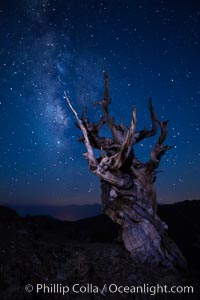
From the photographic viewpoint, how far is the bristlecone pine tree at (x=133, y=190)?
760cm

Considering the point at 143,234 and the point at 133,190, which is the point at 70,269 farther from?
the point at 133,190

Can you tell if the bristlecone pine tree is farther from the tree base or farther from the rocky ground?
the rocky ground

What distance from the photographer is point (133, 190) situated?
8.46 meters

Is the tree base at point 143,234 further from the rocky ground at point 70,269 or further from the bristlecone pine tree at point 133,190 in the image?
the rocky ground at point 70,269

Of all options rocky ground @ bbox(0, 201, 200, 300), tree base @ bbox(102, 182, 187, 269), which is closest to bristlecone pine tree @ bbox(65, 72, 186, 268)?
tree base @ bbox(102, 182, 187, 269)

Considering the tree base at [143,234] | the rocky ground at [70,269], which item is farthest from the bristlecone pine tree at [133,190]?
the rocky ground at [70,269]

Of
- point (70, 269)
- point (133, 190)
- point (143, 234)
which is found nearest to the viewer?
point (70, 269)

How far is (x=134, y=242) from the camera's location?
7.57m

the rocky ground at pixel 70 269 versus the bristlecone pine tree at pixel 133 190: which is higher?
the bristlecone pine tree at pixel 133 190

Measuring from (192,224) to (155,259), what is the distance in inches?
379

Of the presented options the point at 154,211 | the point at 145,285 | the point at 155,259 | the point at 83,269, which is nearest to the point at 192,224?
the point at 154,211

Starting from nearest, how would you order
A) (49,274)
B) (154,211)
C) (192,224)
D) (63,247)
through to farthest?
1. (49,274)
2. (63,247)
3. (154,211)
4. (192,224)

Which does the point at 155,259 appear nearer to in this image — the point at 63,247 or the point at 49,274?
the point at 63,247

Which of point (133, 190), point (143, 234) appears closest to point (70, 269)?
point (143, 234)
